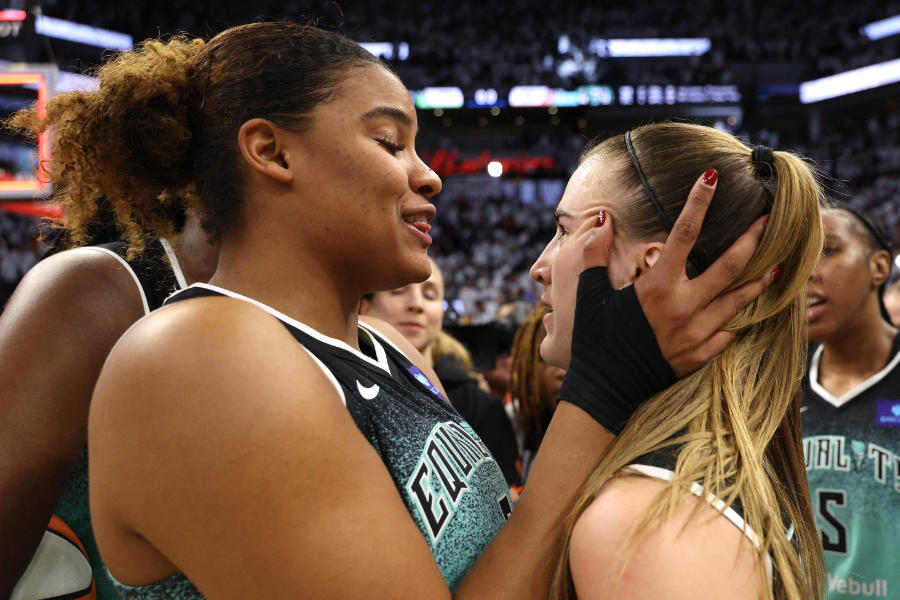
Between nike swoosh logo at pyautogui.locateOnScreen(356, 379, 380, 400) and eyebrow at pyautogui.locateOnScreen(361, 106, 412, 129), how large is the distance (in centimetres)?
43

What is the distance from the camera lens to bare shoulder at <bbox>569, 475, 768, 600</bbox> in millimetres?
1093

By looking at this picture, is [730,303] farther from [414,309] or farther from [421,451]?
[414,309]

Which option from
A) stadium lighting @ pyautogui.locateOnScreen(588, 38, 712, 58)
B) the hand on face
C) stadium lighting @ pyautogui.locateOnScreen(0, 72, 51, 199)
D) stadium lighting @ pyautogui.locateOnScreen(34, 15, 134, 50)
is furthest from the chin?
stadium lighting @ pyautogui.locateOnScreen(588, 38, 712, 58)

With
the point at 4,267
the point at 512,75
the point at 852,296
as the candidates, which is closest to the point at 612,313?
the point at 852,296

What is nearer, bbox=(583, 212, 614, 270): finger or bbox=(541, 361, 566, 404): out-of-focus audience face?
bbox=(583, 212, 614, 270): finger

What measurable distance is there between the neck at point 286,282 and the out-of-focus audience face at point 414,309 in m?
2.39

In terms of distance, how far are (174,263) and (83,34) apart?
2173 centimetres

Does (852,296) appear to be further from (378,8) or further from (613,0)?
(613,0)

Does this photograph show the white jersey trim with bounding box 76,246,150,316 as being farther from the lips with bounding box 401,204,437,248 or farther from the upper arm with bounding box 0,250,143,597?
the lips with bounding box 401,204,437,248

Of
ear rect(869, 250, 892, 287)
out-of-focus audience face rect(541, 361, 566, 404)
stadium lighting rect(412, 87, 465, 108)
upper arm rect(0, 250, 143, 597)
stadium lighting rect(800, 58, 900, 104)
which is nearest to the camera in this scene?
Answer: upper arm rect(0, 250, 143, 597)

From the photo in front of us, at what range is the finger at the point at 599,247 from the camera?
139 centimetres

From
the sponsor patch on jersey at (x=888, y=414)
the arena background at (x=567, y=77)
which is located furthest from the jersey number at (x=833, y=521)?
the arena background at (x=567, y=77)

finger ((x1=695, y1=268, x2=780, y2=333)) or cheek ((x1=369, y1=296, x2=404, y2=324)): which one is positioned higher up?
finger ((x1=695, y1=268, x2=780, y2=333))

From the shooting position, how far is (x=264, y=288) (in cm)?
133
